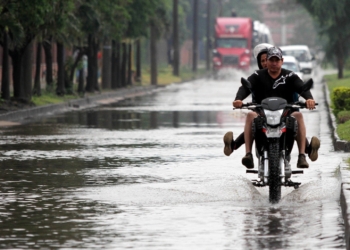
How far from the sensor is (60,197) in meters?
13.1

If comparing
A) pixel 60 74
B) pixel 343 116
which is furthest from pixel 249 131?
pixel 60 74

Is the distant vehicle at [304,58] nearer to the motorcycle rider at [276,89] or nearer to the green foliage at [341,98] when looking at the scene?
the green foliage at [341,98]

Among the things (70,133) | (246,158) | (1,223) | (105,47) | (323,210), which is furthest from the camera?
(105,47)

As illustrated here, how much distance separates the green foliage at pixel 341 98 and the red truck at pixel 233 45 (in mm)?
55512

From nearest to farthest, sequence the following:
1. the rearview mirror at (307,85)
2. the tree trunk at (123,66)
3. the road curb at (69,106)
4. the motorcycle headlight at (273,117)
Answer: the motorcycle headlight at (273,117), the rearview mirror at (307,85), the road curb at (69,106), the tree trunk at (123,66)

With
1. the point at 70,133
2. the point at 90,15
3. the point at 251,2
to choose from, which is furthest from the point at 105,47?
the point at 251,2

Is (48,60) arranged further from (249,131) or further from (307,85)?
(307,85)

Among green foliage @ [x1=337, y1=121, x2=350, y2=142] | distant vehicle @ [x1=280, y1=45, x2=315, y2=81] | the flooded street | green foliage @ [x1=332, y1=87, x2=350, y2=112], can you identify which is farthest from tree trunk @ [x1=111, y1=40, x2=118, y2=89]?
green foliage @ [x1=337, y1=121, x2=350, y2=142]

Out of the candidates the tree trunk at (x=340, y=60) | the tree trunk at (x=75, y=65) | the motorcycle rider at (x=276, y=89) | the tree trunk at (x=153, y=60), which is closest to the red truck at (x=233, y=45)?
the tree trunk at (x=153, y=60)

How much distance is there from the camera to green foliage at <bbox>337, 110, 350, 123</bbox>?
2425 cm

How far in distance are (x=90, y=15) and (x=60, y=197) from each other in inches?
1189

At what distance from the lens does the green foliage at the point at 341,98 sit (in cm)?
2553

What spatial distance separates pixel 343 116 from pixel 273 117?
12.4 metres

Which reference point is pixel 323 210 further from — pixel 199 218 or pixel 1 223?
pixel 1 223
